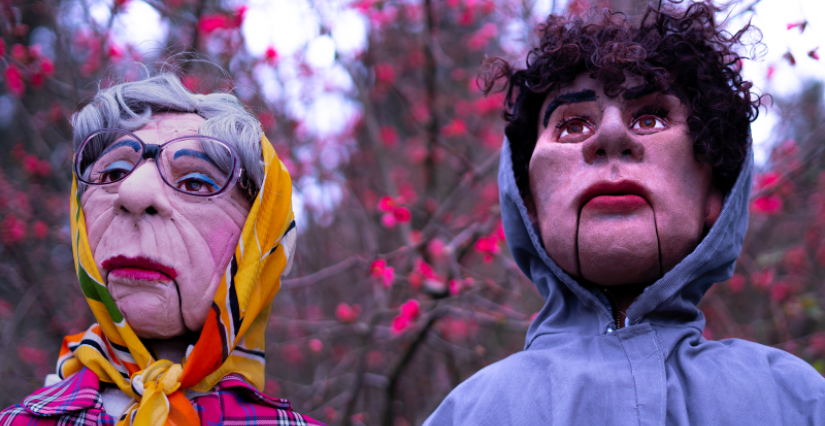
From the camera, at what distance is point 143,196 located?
1591mm

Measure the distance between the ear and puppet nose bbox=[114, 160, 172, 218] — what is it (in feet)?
5.04

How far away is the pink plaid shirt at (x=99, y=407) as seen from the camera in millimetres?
1516

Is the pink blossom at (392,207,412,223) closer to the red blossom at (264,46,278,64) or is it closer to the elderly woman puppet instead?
the elderly woman puppet

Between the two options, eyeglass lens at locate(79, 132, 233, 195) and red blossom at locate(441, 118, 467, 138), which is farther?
red blossom at locate(441, 118, 467, 138)

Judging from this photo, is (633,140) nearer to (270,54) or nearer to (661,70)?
(661,70)

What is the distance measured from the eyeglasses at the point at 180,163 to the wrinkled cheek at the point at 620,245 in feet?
3.32

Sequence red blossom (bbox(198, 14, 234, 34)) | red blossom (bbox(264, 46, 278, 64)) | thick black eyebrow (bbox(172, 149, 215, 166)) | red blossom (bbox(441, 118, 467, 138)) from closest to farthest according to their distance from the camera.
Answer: thick black eyebrow (bbox(172, 149, 215, 166)) < red blossom (bbox(198, 14, 234, 34)) < red blossom (bbox(264, 46, 278, 64)) < red blossom (bbox(441, 118, 467, 138))

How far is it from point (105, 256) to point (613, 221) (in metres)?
1.40

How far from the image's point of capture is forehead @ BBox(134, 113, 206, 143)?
1.75 m

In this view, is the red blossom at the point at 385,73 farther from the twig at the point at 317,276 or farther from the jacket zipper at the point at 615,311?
the jacket zipper at the point at 615,311

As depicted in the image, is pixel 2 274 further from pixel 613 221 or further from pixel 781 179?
pixel 781 179

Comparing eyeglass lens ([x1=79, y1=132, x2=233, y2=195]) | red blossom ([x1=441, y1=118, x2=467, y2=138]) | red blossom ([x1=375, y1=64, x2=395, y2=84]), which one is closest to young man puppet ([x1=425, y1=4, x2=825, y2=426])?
eyeglass lens ([x1=79, y1=132, x2=233, y2=195])

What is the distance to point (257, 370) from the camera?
1.79m

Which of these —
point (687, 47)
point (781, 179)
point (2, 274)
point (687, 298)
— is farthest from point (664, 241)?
point (2, 274)
